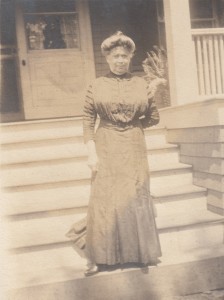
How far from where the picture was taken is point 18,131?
17.0 ft

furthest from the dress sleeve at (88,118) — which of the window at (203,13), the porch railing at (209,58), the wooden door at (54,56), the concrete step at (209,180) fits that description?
the window at (203,13)

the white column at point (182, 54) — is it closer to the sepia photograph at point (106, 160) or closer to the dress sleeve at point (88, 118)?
the sepia photograph at point (106, 160)

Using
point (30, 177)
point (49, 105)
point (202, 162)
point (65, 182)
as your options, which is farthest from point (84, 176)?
point (49, 105)

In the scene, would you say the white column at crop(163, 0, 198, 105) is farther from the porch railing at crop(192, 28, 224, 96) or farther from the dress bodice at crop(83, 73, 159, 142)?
the dress bodice at crop(83, 73, 159, 142)

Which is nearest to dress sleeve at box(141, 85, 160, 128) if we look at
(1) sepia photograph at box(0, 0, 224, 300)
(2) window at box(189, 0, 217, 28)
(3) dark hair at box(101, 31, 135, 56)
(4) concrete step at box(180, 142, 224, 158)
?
(1) sepia photograph at box(0, 0, 224, 300)

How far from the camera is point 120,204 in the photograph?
296cm

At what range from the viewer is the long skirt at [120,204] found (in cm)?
295

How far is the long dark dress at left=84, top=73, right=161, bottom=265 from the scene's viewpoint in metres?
2.93

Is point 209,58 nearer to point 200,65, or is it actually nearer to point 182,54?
point 200,65

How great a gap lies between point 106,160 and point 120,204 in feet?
1.17

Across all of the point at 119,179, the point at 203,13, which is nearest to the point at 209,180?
the point at 119,179

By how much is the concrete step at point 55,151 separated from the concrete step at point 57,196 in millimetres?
452

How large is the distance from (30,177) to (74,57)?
3.18 metres

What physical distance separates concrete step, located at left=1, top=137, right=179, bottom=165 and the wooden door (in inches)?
73.6
